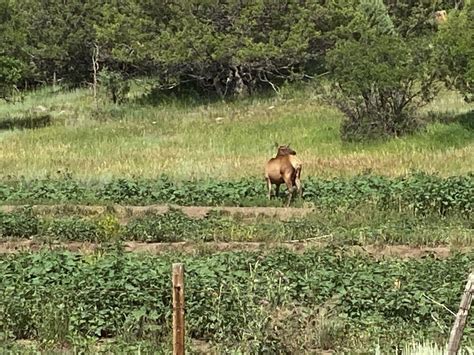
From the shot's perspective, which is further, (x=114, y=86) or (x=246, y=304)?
(x=114, y=86)

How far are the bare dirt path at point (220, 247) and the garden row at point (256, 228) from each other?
24 centimetres

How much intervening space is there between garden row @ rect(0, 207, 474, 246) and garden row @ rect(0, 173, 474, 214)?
19.6 inches

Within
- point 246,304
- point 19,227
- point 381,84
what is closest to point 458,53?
point 381,84

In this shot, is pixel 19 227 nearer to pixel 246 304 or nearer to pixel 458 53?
pixel 246 304

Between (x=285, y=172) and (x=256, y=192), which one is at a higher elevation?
(x=285, y=172)

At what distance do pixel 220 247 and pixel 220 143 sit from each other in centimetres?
1327

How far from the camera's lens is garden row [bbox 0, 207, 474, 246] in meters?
13.2

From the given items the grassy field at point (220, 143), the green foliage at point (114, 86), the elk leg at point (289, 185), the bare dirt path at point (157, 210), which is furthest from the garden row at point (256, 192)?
the green foliage at point (114, 86)

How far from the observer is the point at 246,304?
26.0ft

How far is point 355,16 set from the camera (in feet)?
119

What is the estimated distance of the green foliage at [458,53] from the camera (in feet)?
80.9

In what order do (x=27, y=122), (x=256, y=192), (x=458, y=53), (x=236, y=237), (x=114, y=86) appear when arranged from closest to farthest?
(x=236, y=237) → (x=256, y=192) → (x=458, y=53) → (x=27, y=122) → (x=114, y=86)

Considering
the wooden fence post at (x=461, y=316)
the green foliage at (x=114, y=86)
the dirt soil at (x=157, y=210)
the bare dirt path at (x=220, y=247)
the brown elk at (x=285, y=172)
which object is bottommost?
the bare dirt path at (x=220, y=247)

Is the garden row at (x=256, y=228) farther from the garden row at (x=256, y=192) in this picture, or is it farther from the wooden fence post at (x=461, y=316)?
the wooden fence post at (x=461, y=316)
